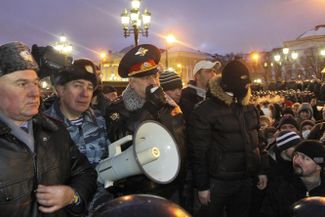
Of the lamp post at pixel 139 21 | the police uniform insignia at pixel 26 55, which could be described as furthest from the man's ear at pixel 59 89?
the lamp post at pixel 139 21

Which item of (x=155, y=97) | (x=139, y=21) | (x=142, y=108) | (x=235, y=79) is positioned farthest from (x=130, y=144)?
(x=139, y=21)

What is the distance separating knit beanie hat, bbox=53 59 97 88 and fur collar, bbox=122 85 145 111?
294 millimetres

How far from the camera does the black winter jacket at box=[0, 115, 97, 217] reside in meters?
2.15

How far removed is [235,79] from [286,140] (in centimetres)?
134

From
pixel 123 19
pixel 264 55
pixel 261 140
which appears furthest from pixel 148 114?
pixel 264 55

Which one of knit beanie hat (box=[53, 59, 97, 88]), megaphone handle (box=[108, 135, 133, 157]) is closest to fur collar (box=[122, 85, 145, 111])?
knit beanie hat (box=[53, 59, 97, 88])

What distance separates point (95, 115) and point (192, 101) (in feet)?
7.17

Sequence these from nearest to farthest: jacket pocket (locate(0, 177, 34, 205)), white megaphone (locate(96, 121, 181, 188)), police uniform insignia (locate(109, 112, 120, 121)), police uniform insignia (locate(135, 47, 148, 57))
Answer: jacket pocket (locate(0, 177, 34, 205)), white megaphone (locate(96, 121, 181, 188)), police uniform insignia (locate(109, 112, 120, 121)), police uniform insignia (locate(135, 47, 148, 57))

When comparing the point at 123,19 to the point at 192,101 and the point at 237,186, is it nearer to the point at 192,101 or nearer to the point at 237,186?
the point at 192,101

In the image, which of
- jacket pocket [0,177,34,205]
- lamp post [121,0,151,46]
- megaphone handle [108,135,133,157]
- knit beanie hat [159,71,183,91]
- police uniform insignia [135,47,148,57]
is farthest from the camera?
lamp post [121,0,151,46]

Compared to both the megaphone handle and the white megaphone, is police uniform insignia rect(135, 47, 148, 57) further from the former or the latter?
the megaphone handle

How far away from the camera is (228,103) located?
4.27 m

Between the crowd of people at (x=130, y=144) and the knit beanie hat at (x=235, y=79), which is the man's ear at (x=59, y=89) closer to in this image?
the crowd of people at (x=130, y=144)

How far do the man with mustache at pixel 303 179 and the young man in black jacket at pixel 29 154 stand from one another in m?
2.46
